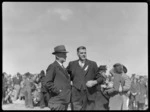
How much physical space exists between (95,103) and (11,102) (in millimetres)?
8985

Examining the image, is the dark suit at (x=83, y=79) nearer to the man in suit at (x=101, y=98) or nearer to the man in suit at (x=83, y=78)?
the man in suit at (x=83, y=78)

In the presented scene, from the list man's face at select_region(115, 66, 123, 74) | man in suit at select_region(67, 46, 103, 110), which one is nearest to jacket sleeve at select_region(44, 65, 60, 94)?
man in suit at select_region(67, 46, 103, 110)

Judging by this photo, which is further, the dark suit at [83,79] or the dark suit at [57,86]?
the dark suit at [83,79]

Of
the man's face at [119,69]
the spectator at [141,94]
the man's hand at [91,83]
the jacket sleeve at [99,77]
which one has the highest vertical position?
the man's face at [119,69]

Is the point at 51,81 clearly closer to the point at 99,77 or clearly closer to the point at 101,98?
the point at 99,77

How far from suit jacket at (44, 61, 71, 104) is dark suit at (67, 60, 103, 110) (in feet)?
0.95

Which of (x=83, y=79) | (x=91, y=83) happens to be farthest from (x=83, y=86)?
(x=91, y=83)

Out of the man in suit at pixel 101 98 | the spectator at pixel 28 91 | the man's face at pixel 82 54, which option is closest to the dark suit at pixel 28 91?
the spectator at pixel 28 91

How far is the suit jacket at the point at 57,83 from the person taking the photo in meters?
6.10

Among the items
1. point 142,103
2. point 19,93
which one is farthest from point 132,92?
point 19,93

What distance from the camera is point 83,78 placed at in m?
6.52

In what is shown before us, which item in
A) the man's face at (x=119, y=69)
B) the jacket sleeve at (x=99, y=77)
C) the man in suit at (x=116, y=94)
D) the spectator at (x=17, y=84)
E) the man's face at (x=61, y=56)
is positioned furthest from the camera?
the spectator at (x=17, y=84)

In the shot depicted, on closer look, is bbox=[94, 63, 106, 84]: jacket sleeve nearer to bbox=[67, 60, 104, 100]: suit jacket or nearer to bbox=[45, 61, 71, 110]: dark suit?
bbox=[67, 60, 104, 100]: suit jacket

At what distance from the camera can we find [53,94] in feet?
20.3
